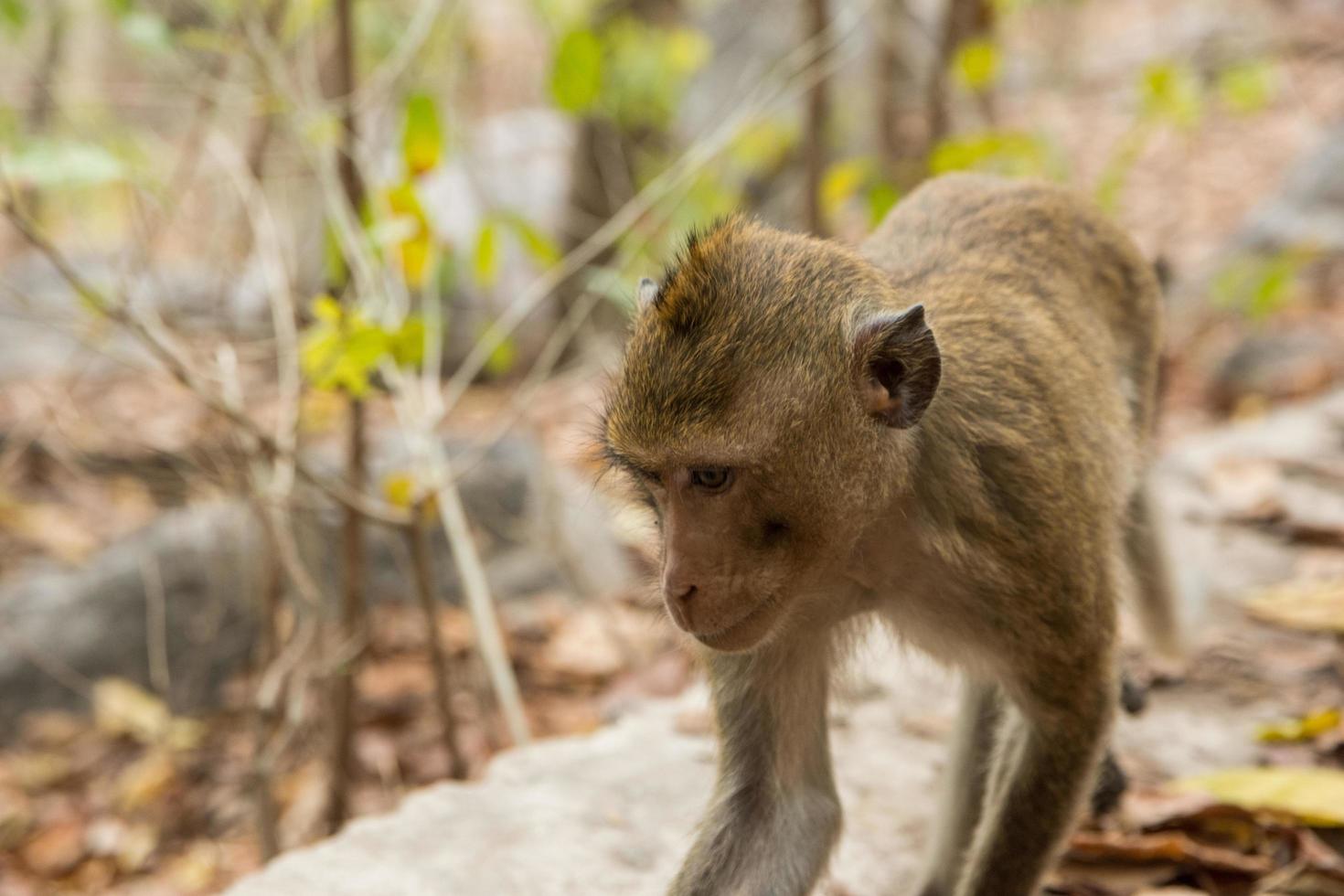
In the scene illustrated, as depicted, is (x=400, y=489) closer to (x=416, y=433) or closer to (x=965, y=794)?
(x=416, y=433)

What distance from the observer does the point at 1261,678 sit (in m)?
4.61

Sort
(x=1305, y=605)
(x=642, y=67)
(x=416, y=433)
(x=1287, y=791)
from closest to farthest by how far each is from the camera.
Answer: (x=1287, y=791)
(x=416, y=433)
(x=1305, y=605)
(x=642, y=67)

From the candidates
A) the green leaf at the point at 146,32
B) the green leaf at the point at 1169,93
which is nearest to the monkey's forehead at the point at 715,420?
the green leaf at the point at 146,32

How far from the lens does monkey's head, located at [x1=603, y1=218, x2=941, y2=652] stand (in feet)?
7.88

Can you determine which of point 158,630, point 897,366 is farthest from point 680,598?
point 158,630

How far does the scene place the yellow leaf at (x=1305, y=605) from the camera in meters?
4.78

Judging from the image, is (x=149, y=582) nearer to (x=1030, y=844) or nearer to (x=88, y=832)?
(x=88, y=832)

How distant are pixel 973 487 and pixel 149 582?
4.72 metres

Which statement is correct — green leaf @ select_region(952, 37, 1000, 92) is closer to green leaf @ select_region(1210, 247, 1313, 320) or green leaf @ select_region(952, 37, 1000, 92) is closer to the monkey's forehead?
green leaf @ select_region(1210, 247, 1313, 320)

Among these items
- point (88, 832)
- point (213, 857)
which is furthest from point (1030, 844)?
point (88, 832)

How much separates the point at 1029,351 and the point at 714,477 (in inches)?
39.6

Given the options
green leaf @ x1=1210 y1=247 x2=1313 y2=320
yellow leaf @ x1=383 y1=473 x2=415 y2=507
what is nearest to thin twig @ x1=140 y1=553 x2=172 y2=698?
yellow leaf @ x1=383 y1=473 x2=415 y2=507

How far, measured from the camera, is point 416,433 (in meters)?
4.38

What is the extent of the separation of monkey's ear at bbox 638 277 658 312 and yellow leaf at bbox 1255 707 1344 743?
8.34 ft
